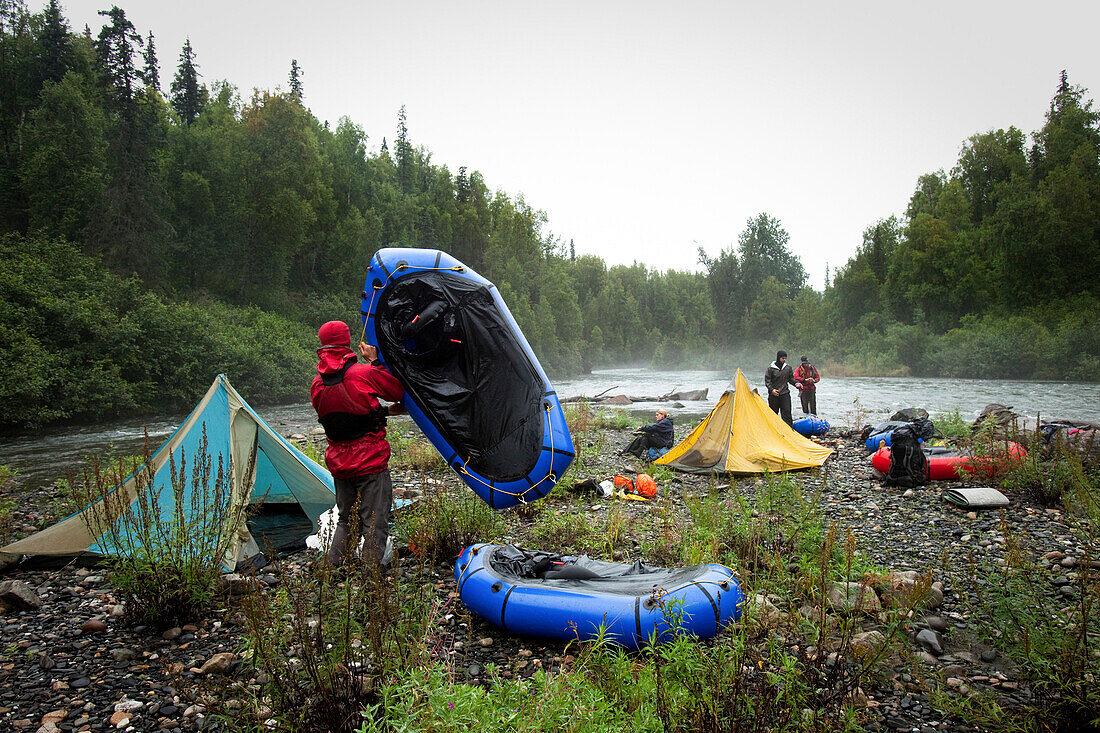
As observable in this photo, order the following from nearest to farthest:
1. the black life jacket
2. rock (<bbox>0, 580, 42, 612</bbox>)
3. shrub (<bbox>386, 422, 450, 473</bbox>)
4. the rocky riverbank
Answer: the rocky riverbank → rock (<bbox>0, 580, 42, 612</bbox>) → the black life jacket → shrub (<bbox>386, 422, 450, 473</bbox>)

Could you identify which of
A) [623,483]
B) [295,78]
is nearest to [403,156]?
[295,78]

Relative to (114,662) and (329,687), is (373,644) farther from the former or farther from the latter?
(114,662)

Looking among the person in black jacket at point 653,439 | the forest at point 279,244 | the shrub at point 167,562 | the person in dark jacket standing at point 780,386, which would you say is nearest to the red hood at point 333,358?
the shrub at point 167,562

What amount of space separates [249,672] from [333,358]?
2417 mm

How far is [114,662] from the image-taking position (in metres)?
3.27

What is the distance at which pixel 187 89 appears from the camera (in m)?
48.1

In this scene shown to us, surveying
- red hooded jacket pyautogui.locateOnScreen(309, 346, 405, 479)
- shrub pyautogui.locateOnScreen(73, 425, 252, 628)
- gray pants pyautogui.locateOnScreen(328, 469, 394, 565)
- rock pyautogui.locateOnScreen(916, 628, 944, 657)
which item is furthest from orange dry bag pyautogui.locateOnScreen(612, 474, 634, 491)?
shrub pyautogui.locateOnScreen(73, 425, 252, 628)

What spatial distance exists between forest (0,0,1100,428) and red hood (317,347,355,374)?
17541 mm

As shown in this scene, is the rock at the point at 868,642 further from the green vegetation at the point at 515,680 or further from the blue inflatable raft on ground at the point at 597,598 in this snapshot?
the blue inflatable raft on ground at the point at 597,598

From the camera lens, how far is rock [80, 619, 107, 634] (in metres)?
3.61

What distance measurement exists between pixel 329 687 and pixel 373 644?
0.23 metres

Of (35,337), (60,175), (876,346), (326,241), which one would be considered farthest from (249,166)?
(876,346)

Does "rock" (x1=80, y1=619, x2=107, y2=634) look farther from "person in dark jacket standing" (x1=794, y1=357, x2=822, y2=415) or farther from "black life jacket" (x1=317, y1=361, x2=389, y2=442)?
"person in dark jacket standing" (x1=794, y1=357, x2=822, y2=415)

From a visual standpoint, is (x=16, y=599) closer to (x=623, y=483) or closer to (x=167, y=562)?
(x=167, y=562)
